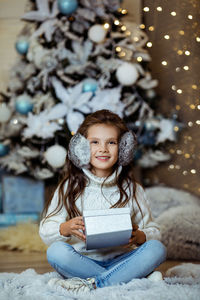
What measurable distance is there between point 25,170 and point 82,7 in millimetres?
940

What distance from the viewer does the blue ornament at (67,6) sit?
193cm

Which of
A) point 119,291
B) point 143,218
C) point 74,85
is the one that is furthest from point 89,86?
point 119,291

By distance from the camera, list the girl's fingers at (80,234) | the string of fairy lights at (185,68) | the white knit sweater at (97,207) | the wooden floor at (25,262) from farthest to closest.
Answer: the string of fairy lights at (185,68) < the wooden floor at (25,262) < the white knit sweater at (97,207) < the girl's fingers at (80,234)

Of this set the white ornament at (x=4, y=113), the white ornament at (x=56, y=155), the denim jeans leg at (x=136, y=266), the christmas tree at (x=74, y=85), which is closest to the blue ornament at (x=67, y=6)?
the christmas tree at (x=74, y=85)

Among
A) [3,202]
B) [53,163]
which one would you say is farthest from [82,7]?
[3,202]

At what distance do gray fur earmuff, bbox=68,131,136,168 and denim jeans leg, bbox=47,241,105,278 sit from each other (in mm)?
259

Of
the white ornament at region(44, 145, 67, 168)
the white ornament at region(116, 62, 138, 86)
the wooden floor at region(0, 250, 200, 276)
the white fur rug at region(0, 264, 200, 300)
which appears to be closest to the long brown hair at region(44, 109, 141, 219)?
the white fur rug at region(0, 264, 200, 300)

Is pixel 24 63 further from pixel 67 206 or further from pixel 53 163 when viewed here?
pixel 67 206

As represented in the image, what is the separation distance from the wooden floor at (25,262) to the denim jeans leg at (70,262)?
308 mm

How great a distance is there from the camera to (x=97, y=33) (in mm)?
1924

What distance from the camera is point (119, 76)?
1.90 metres

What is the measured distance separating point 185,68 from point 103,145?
90cm

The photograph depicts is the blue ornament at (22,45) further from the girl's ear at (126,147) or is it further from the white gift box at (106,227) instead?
the white gift box at (106,227)

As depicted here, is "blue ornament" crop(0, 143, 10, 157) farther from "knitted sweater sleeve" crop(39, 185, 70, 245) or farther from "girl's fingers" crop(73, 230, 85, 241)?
"girl's fingers" crop(73, 230, 85, 241)
